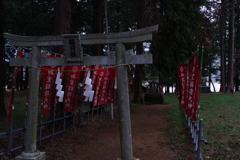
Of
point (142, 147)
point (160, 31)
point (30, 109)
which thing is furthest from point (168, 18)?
point (30, 109)

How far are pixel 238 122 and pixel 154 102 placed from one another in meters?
9.17

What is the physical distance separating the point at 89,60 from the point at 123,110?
134 centimetres

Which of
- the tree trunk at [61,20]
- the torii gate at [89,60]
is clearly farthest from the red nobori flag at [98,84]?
the torii gate at [89,60]

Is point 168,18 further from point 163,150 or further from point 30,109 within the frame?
point 30,109

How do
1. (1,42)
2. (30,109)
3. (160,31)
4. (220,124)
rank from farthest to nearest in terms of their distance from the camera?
(160,31)
(1,42)
(220,124)
(30,109)

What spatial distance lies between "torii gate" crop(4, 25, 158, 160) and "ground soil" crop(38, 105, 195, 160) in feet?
4.63

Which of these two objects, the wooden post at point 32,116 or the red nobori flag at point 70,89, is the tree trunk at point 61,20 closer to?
the red nobori flag at point 70,89

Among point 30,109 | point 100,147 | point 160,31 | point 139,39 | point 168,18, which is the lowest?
point 100,147

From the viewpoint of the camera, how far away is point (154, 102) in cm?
1773

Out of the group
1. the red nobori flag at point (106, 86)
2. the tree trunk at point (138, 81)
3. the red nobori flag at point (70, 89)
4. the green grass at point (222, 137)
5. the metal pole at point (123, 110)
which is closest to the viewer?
the metal pole at point (123, 110)

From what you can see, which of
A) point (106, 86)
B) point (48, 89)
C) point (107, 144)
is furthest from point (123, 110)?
→ point (106, 86)

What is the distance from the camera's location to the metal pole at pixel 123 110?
4527 mm

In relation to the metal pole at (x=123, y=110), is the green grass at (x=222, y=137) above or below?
below

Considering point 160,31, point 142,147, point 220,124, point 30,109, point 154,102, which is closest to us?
point 30,109
